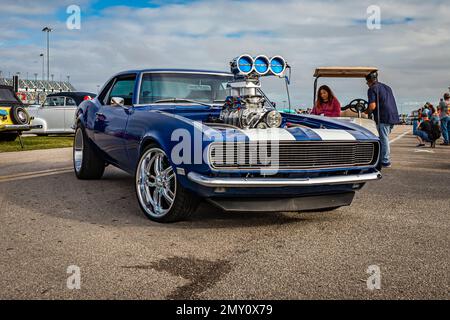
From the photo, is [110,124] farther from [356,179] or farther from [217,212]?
[356,179]

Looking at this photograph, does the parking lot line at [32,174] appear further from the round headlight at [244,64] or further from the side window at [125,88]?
the round headlight at [244,64]

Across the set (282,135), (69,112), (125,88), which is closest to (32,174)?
(125,88)

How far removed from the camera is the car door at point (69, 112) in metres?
15.6

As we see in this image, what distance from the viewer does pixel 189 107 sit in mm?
5137

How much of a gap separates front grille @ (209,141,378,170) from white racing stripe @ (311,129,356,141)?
41 millimetres

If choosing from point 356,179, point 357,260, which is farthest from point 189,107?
Answer: point 357,260

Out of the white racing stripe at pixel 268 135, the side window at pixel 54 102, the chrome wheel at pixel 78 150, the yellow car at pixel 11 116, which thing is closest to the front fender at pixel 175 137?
the white racing stripe at pixel 268 135

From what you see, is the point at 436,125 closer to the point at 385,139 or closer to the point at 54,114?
the point at 385,139

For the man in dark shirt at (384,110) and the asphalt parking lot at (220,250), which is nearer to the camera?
the asphalt parking lot at (220,250)

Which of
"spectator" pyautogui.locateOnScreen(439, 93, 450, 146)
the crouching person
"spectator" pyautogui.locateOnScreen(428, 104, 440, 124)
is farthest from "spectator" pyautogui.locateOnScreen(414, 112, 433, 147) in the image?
"spectator" pyautogui.locateOnScreen(439, 93, 450, 146)

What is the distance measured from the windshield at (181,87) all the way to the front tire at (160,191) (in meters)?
0.96

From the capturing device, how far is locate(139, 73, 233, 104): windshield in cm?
529
